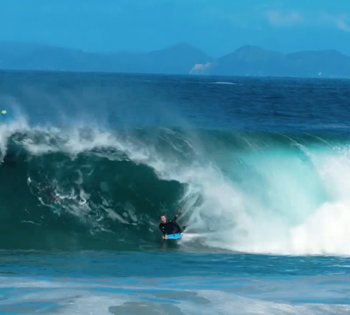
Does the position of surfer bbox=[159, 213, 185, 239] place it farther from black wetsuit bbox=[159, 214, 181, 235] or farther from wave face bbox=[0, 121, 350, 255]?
wave face bbox=[0, 121, 350, 255]

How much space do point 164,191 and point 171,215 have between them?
87cm

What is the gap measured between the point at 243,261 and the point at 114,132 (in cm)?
749

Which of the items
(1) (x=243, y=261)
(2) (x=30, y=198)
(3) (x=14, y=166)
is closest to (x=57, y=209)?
(2) (x=30, y=198)

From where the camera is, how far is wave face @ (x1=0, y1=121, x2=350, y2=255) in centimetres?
1452

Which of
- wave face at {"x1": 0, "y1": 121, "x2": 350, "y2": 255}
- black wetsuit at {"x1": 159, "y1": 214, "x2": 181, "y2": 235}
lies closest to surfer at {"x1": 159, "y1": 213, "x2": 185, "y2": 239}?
black wetsuit at {"x1": 159, "y1": 214, "x2": 181, "y2": 235}

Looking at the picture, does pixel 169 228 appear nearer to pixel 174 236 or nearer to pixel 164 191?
pixel 174 236

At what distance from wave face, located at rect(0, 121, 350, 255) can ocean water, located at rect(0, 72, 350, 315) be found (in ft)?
0.12

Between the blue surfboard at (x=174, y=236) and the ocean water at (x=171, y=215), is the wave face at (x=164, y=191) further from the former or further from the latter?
the blue surfboard at (x=174, y=236)

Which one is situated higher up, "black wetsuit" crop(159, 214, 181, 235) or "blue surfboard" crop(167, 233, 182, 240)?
"black wetsuit" crop(159, 214, 181, 235)

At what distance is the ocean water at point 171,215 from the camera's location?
8.59 m

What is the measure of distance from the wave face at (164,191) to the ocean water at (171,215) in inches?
1.4

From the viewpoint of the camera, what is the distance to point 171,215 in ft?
51.2

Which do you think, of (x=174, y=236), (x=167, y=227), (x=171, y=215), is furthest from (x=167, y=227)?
(x=171, y=215)

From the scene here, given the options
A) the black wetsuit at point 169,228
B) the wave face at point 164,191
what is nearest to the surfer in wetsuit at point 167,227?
the black wetsuit at point 169,228
